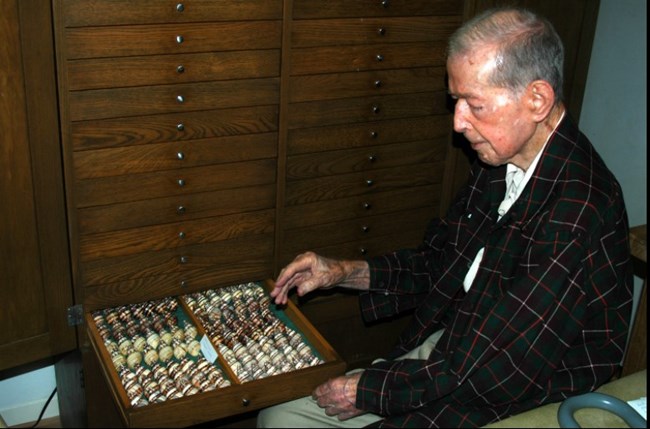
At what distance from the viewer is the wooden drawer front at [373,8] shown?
2213 millimetres

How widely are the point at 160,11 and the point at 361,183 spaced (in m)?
0.85

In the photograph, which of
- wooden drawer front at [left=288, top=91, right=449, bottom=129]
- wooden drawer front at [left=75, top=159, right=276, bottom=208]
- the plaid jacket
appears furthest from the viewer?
wooden drawer front at [left=288, top=91, right=449, bottom=129]

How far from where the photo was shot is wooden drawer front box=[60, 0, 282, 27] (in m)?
1.92

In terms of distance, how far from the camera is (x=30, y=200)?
205cm

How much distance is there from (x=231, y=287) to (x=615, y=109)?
4.82 feet

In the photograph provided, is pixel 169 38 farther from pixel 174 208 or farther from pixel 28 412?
pixel 28 412

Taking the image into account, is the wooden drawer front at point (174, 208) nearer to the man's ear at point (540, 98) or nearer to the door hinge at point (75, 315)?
the door hinge at point (75, 315)

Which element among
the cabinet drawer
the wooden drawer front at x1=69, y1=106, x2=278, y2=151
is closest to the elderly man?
the cabinet drawer

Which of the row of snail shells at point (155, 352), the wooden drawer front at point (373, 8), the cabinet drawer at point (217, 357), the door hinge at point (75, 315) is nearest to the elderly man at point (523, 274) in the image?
the cabinet drawer at point (217, 357)

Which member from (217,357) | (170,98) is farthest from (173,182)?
(217,357)

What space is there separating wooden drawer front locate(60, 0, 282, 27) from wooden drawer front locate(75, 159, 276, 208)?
0.41 meters

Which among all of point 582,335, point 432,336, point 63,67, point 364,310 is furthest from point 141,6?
point 582,335

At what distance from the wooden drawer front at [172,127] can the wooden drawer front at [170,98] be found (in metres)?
0.02

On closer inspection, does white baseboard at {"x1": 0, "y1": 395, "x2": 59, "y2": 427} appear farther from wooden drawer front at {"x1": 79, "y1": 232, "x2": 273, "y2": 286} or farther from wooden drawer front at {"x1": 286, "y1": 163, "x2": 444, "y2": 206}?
wooden drawer front at {"x1": 286, "y1": 163, "x2": 444, "y2": 206}
